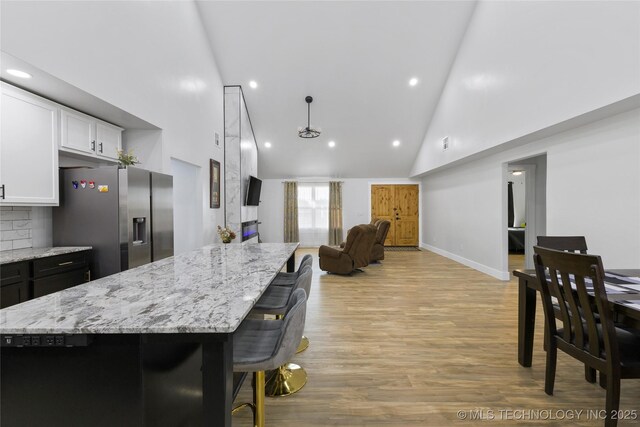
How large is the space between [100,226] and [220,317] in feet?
8.37

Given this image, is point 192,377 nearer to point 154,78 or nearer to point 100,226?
point 100,226

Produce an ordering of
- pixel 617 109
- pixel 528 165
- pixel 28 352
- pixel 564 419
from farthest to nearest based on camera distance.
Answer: pixel 528 165
pixel 617 109
pixel 564 419
pixel 28 352

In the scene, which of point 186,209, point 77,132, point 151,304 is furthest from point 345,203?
point 151,304

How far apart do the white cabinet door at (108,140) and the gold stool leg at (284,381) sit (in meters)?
2.96

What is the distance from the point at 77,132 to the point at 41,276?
1.44 meters

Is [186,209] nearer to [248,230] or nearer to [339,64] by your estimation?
[248,230]

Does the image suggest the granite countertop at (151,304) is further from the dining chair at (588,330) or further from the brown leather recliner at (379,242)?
the brown leather recliner at (379,242)

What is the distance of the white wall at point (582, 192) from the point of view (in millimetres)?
2797

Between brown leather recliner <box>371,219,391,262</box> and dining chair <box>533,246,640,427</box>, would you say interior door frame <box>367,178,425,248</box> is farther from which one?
dining chair <box>533,246,640,427</box>

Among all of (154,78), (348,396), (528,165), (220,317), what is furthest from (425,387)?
(528,165)


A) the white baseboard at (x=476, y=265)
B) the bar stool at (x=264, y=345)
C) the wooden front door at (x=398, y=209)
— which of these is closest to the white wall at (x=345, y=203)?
the wooden front door at (x=398, y=209)

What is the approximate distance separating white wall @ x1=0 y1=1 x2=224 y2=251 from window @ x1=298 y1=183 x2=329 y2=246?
409 cm

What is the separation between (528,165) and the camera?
5.93 metres

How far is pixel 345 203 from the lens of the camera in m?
9.40
